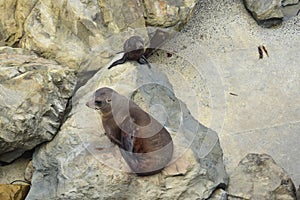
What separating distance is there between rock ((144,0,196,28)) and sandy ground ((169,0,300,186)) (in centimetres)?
32

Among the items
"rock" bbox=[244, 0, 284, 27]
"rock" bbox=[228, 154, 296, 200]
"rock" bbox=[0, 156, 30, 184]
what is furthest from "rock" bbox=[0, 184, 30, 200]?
"rock" bbox=[244, 0, 284, 27]

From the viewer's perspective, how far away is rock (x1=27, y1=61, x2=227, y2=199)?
420 cm

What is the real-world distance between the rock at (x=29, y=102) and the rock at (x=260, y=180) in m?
1.38

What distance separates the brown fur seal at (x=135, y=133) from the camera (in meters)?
4.07

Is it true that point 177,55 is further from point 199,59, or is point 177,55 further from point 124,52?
point 124,52

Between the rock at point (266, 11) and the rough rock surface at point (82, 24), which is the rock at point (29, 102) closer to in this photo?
the rough rock surface at point (82, 24)

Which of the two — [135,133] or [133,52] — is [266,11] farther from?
[135,133]

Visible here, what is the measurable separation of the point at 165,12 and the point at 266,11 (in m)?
1.00

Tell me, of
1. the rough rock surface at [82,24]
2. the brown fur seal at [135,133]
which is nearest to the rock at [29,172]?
the brown fur seal at [135,133]

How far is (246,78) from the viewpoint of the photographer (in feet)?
17.9

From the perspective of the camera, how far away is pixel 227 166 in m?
4.79

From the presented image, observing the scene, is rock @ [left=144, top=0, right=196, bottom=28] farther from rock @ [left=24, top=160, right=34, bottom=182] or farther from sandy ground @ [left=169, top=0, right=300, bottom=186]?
rock @ [left=24, top=160, right=34, bottom=182]

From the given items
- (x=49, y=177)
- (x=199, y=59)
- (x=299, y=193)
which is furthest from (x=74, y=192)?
(x=199, y=59)

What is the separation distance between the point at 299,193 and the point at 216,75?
1.50 m
